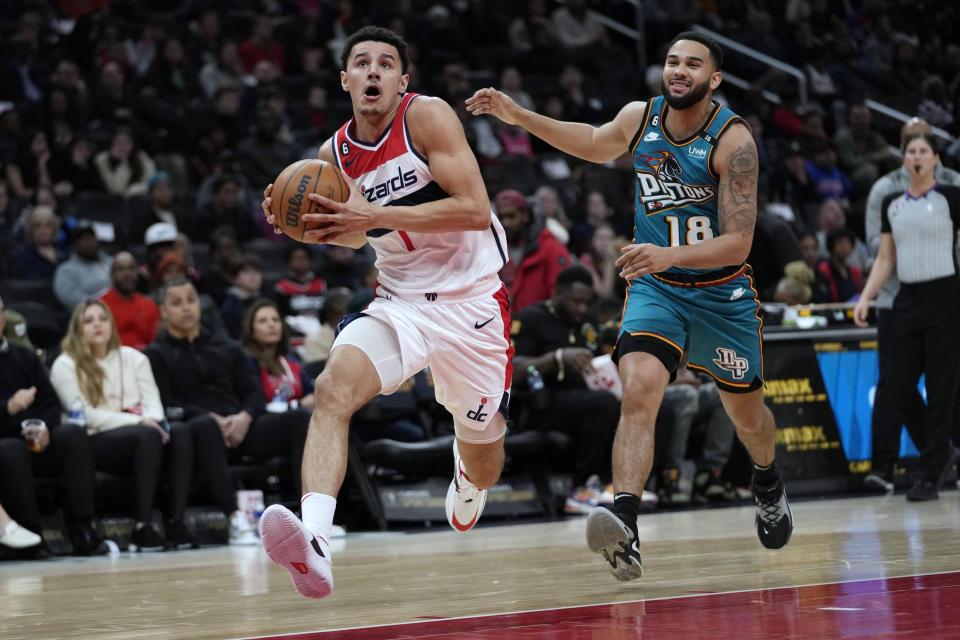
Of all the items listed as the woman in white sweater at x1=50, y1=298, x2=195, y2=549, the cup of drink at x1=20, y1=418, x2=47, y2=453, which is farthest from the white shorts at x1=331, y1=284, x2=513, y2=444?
the cup of drink at x1=20, y1=418, x2=47, y2=453

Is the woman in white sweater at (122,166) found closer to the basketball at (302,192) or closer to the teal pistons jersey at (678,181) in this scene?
the teal pistons jersey at (678,181)

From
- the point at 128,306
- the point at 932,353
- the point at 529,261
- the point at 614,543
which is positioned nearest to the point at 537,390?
the point at 529,261

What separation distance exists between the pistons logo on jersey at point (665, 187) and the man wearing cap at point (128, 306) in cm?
523

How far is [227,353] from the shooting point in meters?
9.09

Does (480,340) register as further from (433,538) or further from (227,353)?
(227,353)

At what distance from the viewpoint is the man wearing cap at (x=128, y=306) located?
988 cm

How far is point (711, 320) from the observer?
566cm

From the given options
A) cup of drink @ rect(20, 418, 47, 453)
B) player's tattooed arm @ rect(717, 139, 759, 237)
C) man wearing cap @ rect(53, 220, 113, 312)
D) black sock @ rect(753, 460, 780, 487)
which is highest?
player's tattooed arm @ rect(717, 139, 759, 237)

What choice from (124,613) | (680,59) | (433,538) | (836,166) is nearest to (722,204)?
(680,59)

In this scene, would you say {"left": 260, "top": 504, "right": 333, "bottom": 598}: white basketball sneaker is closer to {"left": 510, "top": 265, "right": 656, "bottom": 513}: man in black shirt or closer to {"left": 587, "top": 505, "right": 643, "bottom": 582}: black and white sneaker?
{"left": 587, "top": 505, "right": 643, "bottom": 582}: black and white sneaker

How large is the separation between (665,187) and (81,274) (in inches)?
248

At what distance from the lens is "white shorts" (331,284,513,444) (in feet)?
16.3

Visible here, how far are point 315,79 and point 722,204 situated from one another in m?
10.5

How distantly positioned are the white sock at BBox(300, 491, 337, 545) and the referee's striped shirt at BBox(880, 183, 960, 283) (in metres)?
5.79
